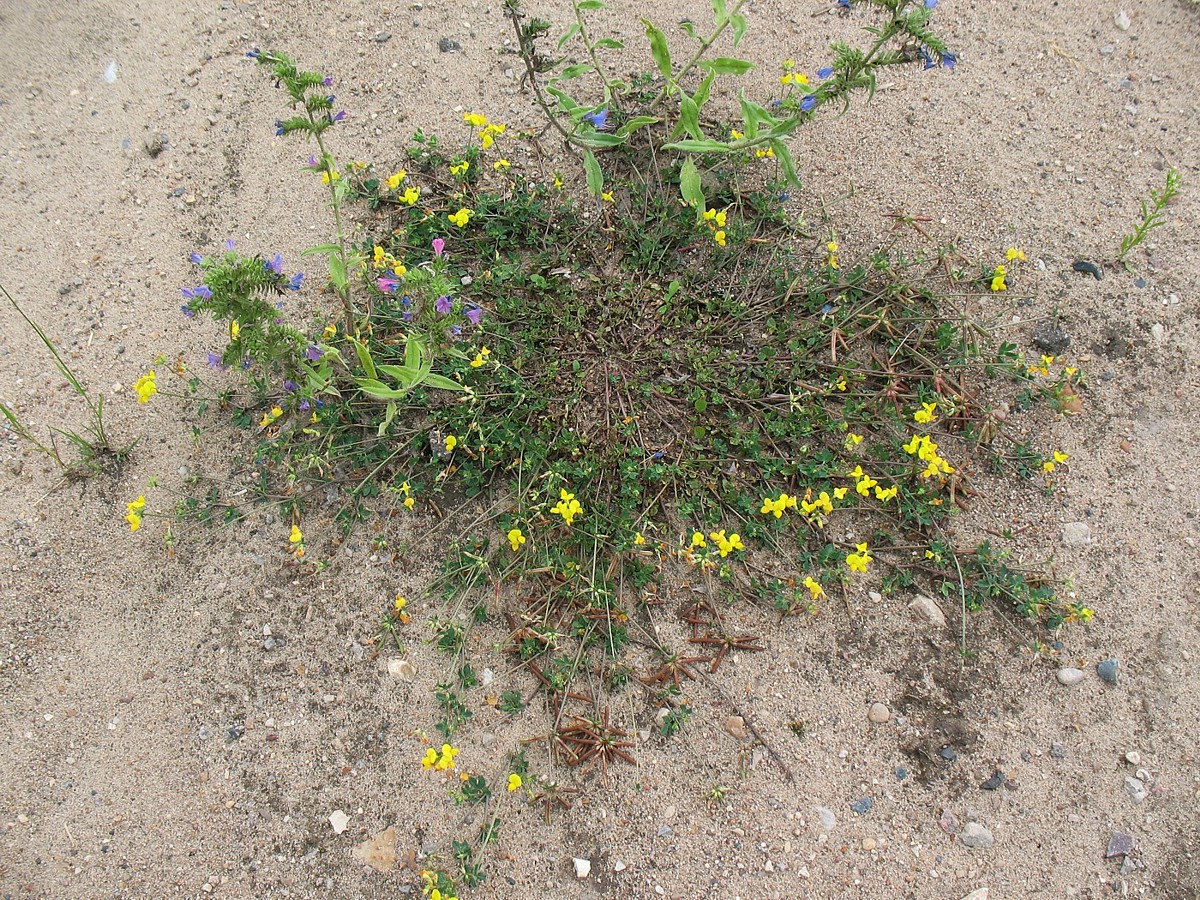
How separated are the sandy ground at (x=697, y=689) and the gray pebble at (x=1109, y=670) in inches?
1.5

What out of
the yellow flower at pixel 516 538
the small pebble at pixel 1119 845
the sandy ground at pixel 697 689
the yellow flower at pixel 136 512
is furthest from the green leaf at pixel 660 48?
the small pebble at pixel 1119 845

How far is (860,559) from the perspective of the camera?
106 inches

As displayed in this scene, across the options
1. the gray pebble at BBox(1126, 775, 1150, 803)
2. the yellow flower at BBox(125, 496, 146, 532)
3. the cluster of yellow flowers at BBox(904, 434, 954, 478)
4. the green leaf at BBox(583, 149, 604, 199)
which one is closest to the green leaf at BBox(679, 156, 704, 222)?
the green leaf at BBox(583, 149, 604, 199)

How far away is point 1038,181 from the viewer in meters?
3.56

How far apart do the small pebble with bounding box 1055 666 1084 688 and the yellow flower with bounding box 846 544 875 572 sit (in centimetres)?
78

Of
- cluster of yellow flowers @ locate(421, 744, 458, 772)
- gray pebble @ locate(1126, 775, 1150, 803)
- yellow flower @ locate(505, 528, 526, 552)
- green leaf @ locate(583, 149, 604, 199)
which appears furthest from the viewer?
green leaf @ locate(583, 149, 604, 199)

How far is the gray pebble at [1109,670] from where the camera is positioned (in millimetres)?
2699

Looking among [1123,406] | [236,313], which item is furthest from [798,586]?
[236,313]

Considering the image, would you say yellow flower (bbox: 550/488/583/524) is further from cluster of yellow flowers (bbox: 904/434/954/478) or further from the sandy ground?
cluster of yellow flowers (bbox: 904/434/954/478)

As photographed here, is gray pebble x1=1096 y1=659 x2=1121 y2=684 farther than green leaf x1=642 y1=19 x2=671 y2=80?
No

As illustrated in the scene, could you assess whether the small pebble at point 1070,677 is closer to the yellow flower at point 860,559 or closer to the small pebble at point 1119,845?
the small pebble at point 1119,845

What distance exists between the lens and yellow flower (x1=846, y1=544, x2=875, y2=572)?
2.68m

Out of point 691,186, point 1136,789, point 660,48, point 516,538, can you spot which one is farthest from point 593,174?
point 1136,789

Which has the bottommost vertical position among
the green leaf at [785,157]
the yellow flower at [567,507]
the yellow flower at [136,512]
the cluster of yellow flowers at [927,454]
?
the yellow flower at [136,512]
